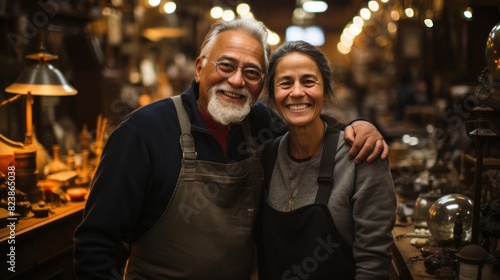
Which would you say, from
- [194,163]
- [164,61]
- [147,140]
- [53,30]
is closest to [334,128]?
[194,163]

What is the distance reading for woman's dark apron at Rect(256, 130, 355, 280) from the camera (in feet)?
8.26

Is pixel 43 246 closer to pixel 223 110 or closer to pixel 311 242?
pixel 223 110

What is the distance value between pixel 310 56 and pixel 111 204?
1.21m

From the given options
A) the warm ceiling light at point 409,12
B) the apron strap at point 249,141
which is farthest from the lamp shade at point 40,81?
the warm ceiling light at point 409,12

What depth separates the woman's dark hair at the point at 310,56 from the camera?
107 inches

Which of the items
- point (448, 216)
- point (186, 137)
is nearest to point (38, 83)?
point (186, 137)

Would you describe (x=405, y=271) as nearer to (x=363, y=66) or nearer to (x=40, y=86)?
(x=40, y=86)

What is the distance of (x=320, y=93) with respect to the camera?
106 inches

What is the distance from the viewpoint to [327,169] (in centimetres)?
258

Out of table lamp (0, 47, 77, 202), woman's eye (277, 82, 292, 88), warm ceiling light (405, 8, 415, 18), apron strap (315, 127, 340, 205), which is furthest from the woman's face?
warm ceiling light (405, 8, 415, 18)

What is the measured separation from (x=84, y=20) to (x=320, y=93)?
4.29 meters

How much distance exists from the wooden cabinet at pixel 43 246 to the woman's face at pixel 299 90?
5.27 feet

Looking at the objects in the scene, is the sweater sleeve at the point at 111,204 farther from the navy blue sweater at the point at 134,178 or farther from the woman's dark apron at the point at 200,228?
the woman's dark apron at the point at 200,228

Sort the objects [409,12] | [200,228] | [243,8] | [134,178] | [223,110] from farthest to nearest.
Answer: [243,8] → [409,12] → [223,110] → [200,228] → [134,178]
